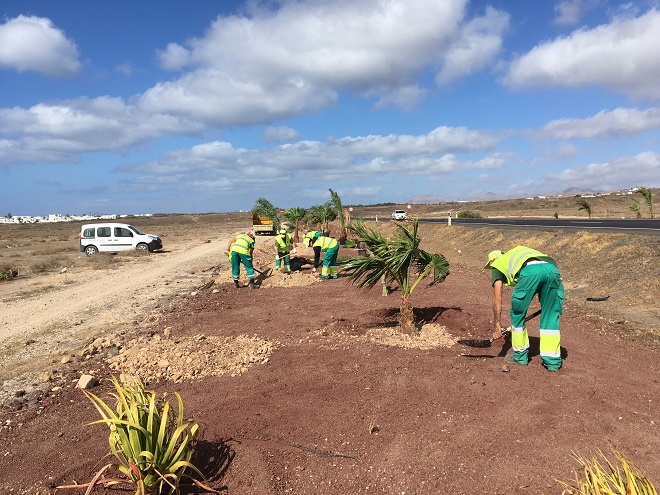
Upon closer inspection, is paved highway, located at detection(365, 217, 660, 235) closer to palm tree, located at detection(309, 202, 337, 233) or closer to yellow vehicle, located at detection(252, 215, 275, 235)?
palm tree, located at detection(309, 202, 337, 233)

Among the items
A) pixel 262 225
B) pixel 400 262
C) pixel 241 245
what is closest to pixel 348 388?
pixel 400 262

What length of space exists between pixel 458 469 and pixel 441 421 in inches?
27.9

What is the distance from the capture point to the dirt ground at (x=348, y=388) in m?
3.66

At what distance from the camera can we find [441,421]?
14.0 ft

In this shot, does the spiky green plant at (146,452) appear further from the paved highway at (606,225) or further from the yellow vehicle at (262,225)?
the yellow vehicle at (262,225)

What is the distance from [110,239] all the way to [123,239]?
63cm

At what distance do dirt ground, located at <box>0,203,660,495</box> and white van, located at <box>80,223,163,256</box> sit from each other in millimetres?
13110

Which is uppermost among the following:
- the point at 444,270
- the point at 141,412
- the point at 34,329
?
the point at 444,270

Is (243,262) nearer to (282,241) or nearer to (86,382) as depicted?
(282,241)

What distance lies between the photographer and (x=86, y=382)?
17.9ft

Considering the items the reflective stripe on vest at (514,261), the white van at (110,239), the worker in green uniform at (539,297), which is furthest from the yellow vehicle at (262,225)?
the worker in green uniform at (539,297)

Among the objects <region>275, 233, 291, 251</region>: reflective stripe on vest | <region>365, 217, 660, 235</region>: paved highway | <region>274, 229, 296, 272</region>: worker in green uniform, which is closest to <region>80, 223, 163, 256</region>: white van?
<region>274, 229, 296, 272</region>: worker in green uniform

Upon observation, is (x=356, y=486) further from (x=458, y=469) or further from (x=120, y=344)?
(x=120, y=344)

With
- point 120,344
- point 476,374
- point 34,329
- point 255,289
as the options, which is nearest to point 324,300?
point 255,289
